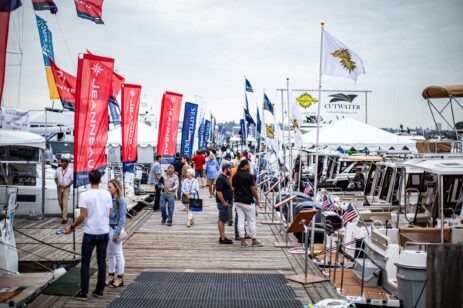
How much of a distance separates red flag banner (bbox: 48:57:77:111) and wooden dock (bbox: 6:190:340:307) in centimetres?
379

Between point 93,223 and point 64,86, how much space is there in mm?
9921

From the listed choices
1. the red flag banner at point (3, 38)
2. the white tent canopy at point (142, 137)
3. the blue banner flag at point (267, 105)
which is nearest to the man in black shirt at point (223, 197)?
the blue banner flag at point (267, 105)

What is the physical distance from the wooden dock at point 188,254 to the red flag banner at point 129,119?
2239 mm

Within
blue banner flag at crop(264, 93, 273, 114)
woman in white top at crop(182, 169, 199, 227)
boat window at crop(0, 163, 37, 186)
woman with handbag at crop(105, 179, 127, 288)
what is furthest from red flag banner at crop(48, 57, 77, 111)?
woman with handbag at crop(105, 179, 127, 288)

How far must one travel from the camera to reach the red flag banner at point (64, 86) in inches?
640

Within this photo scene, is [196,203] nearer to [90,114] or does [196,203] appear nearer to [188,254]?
[188,254]

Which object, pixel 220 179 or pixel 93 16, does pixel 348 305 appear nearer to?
pixel 220 179

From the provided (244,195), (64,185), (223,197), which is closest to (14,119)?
(64,185)

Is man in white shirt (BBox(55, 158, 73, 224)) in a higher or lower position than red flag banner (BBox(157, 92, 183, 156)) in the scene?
lower

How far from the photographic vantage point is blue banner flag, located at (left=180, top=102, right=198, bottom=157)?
21734 millimetres

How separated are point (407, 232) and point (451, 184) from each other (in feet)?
6.98

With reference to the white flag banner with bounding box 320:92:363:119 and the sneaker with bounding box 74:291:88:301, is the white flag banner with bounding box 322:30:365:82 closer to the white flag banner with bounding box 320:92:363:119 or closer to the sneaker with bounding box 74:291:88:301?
the sneaker with bounding box 74:291:88:301

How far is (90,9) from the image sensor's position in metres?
16.3

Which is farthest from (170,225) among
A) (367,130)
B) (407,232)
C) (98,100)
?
(367,130)
